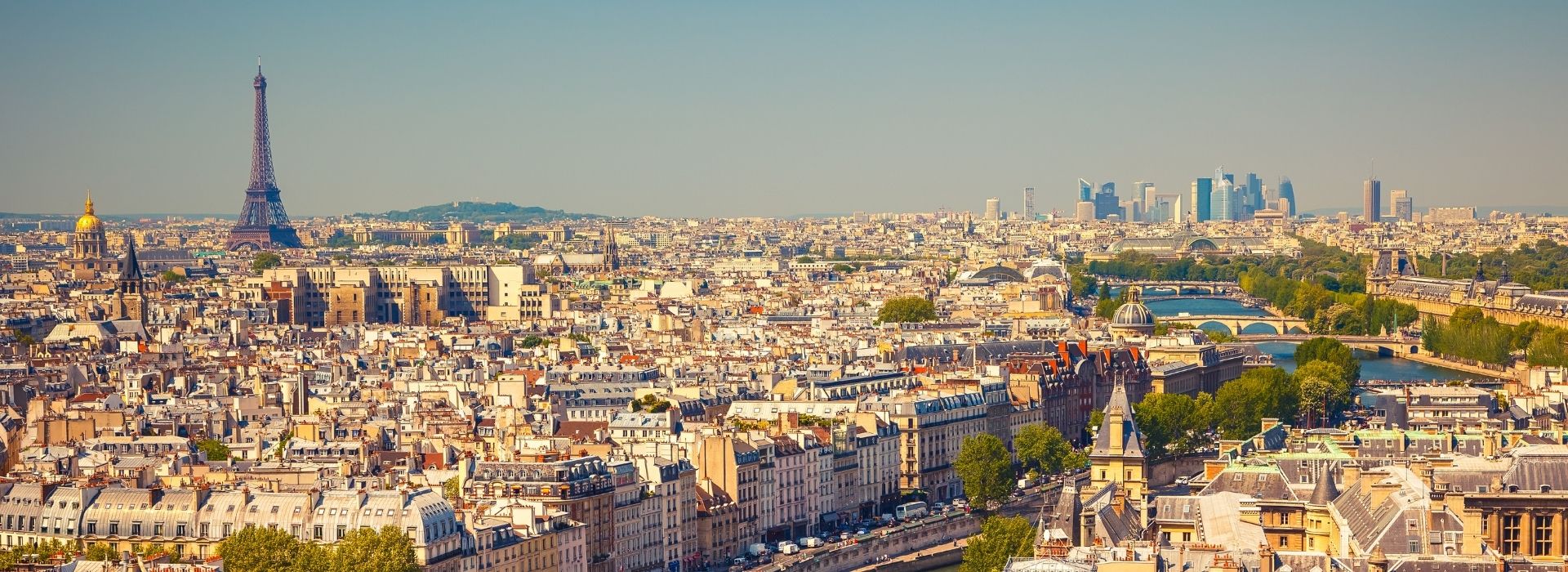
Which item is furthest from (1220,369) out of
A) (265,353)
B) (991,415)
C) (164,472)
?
(164,472)

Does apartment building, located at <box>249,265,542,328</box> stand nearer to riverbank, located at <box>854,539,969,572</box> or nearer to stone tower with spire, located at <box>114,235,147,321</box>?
stone tower with spire, located at <box>114,235,147,321</box>

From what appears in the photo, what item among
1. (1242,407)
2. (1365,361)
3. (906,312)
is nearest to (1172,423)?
(1242,407)

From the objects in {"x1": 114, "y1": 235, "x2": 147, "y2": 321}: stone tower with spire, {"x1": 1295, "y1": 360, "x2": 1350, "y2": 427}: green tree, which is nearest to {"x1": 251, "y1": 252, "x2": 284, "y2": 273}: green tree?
{"x1": 114, "y1": 235, "x2": 147, "y2": 321}: stone tower with spire

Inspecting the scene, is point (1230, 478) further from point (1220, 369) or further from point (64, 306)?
point (64, 306)

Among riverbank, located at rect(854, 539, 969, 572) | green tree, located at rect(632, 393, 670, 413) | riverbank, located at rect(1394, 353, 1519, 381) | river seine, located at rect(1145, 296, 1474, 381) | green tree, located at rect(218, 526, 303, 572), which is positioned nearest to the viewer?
green tree, located at rect(218, 526, 303, 572)

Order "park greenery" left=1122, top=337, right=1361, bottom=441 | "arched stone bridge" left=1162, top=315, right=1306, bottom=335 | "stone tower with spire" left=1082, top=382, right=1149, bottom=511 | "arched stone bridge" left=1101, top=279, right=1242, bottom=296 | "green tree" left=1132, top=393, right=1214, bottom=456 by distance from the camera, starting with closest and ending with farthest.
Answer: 1. "stone tower with spire" left=1082, top=382, right=1149, bottom=511
2. "green tree" left=1132, top=393, right=1214, bottom=456
3. "park greenery" left=1122, top=337, right=1361, bottom=441
4. "arched stone bridge" left=1162, top=315, right=1306, bottom=335
5. "arched stone bridge" left=1101, top=279, right=1242, bottom=296

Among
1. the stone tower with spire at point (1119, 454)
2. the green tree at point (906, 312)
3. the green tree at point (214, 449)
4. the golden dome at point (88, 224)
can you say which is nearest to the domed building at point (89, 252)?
the golden dome at point (88, 224)
